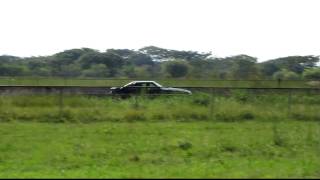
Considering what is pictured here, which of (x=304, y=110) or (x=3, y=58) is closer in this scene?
(x=304, y=110)

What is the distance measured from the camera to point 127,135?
57.7ft

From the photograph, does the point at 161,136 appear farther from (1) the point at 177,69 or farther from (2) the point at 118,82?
(1) the point at 177,69

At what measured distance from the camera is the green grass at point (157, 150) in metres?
10.8

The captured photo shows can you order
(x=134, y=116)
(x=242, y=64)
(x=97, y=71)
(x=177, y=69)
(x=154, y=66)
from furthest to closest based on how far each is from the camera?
(x=154, y=66) < (x=97, y=71) < (x=177, y=69) < (x=242, y=64) < (x=134, y=116)

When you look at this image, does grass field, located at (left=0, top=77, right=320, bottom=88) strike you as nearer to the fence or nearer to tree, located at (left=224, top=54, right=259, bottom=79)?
tree, located at (left=224, top=54, right=259, bottom=79)

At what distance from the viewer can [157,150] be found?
14477 millimetres

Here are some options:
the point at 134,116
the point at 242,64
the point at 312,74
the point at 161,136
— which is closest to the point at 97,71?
the point at 242,64

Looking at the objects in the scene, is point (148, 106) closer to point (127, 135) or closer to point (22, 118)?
point (22, 118)

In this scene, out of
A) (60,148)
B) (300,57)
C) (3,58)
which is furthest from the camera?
(3,58)

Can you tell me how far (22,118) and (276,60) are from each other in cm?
5947

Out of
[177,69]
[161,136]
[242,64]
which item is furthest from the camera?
[177,69]

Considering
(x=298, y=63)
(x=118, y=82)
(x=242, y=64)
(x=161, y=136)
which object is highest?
(x=298, y=63)

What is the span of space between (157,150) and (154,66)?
230 feet

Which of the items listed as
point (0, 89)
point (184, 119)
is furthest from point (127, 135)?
point (0, 89)
